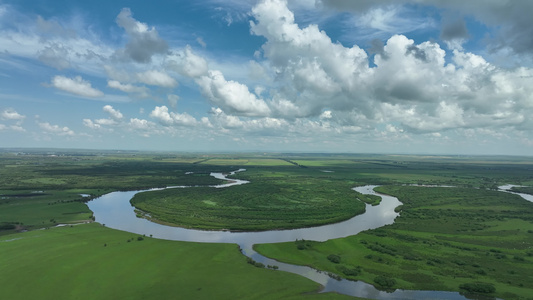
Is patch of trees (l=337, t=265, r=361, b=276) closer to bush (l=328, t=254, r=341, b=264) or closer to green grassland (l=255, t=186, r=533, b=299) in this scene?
green grassland (l=255, t=186, r=533, b=299)

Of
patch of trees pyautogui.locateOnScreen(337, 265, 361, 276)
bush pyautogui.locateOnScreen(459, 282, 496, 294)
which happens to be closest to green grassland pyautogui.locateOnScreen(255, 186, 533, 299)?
patch of trees pyautogui.locateOnScreen(337, 265, 361, 276)

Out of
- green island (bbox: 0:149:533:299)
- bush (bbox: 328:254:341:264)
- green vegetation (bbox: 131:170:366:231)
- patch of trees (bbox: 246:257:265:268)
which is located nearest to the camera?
green island (bbox: 0:149:533:299)

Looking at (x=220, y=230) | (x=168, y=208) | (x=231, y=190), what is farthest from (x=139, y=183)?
(x=220, y=230)

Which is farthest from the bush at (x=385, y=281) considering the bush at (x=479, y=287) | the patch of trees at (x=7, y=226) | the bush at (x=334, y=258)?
the patch of trees at (x=7, y=226)

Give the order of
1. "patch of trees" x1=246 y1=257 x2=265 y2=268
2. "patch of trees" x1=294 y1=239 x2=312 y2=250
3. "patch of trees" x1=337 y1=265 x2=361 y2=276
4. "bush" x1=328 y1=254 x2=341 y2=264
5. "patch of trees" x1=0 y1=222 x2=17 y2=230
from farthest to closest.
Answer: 1. "patch of trees" x1=0 y1=222 x2=17 y2=230
2. "patch of trees" x1=294 y1=239 x2=312 y2=250
3. "bush" x1=328 y1=254 x2=341 y2=264
4. "patch of trees" x1=246 y1=257 x2=265 y2=268
5. "patch of trees" x1=337 y1=265 x2=361 y2=276

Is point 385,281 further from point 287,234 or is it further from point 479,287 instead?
point 287,234

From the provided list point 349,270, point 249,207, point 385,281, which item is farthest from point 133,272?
point 249,207
